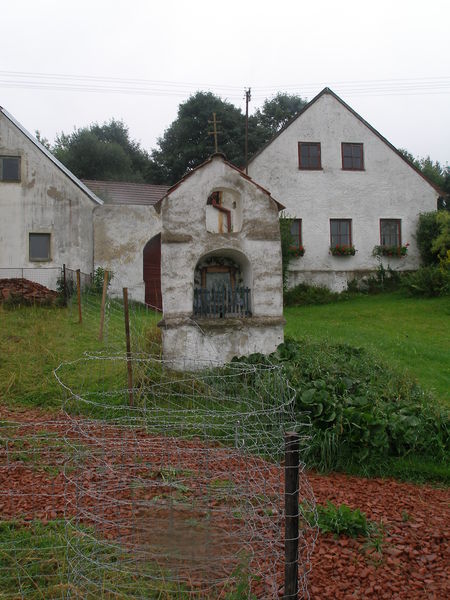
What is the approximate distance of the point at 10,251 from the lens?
1944cm

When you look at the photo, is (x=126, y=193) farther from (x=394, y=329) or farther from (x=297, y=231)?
(x=394, y=329)

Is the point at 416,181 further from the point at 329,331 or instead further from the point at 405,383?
the point at 405,383

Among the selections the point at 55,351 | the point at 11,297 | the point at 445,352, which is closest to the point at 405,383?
the point at 445,352

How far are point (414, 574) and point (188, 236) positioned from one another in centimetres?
674

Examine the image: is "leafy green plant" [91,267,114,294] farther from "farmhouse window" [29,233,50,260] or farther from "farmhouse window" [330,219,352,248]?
"farmhouse window" [330,219,352,248]

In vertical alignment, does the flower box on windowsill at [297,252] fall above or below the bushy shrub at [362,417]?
above

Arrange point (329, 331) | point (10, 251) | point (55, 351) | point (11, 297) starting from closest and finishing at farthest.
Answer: point (55, 351) < point (329, 331) < point (11, 297) < point (10, 251)

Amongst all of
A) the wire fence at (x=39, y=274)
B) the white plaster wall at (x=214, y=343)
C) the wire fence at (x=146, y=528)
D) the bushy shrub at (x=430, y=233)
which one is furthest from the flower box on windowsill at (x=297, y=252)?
the wire fence at (x=146, y=528)

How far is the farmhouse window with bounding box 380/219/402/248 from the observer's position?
74.0ft

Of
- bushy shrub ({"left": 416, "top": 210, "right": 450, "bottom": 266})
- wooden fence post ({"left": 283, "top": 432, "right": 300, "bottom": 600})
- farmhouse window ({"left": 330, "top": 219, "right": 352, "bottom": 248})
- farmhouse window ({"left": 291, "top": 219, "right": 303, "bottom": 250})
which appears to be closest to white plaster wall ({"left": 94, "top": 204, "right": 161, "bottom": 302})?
farmhouse window ({"left": 291, "top": 219, "right": 303, "bottom": 250})

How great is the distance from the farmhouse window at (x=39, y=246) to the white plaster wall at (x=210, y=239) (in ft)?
37.2

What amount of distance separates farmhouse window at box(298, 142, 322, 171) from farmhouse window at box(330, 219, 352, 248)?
92.6 inches

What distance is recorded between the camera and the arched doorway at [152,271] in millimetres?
20578

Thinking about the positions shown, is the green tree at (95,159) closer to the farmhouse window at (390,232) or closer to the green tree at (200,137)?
the green tree at (200,137)
